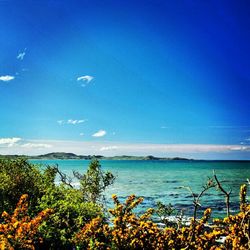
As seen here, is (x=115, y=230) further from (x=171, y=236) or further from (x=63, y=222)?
(x=63, y=222)

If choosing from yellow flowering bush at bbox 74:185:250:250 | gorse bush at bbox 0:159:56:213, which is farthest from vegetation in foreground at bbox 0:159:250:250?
gorse bush at bbox 0:159:56:213

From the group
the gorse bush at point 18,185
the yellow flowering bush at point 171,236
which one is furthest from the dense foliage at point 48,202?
the yellow flowering bush at point 171,236

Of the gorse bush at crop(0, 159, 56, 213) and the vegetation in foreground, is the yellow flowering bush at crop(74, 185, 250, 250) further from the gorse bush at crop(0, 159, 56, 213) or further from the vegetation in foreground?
the gorse bush at crop(0, 159, 56, 213)

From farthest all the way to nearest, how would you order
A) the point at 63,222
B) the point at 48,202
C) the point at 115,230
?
the point at 48,202 → the point at 63,222 → the point at 115,230

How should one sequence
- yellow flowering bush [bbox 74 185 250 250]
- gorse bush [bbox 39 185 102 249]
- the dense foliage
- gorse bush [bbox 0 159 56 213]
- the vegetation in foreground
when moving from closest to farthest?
yellow flowering bush [bbox 74 185 250 250]
the vegetation in foreground
gorse bush [bbox 39 185 102 249]
the dense foliage
gorse bush [bbox 0 159 56 213]

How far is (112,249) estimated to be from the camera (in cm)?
948

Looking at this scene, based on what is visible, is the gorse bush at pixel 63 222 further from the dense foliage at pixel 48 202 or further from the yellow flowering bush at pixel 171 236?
the yellow flowering bush at pixel 171 236

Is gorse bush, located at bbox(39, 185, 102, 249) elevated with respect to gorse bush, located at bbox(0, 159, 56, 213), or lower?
lower

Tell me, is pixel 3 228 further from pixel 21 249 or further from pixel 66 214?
pixel 66 214

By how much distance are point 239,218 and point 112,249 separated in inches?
132

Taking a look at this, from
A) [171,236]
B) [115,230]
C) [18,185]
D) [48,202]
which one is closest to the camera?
[171,236]

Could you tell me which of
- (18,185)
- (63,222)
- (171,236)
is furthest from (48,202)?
(171,236)

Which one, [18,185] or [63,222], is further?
[18,185]

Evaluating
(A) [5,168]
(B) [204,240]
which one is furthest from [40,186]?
(B) [204,240]
